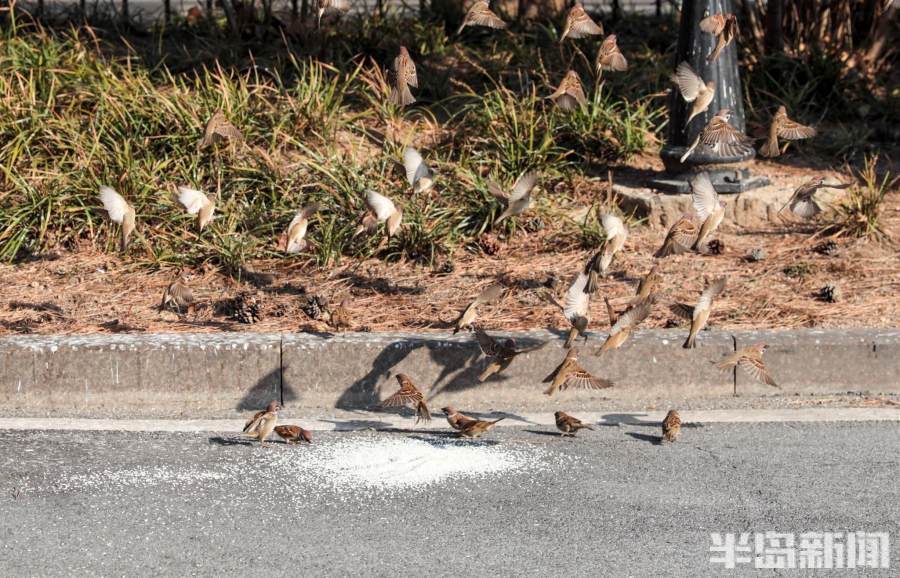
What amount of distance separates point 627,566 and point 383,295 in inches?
112

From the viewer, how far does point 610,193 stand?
7586mm

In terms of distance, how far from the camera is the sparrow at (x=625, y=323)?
553 cm

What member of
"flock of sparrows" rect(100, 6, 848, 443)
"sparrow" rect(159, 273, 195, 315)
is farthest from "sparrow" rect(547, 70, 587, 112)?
"sparrow" rect(159, 273, 195, 315)

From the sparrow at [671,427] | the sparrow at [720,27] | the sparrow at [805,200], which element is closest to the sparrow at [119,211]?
the sparrow at [671,427]

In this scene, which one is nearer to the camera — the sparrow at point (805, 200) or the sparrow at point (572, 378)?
the sparrow at point (572, 378)

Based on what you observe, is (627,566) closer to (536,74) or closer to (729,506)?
(729,506)

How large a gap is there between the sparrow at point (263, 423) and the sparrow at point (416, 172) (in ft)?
5.86

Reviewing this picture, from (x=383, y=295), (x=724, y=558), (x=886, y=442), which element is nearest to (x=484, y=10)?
(x=383, y=295)

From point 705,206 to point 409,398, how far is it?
1956 mm

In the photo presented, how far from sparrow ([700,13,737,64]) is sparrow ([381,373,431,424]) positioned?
2875 millimetres

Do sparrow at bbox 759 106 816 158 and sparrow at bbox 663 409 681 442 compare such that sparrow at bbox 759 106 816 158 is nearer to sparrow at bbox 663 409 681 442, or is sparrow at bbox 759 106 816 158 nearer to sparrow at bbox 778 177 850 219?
sparrow at bbox 778 177 850 219

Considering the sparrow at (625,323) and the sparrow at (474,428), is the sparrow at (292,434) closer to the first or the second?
the sparrow at (474,428)

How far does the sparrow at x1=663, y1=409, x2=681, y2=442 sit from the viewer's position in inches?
204

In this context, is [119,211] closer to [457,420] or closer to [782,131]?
[457,420]
